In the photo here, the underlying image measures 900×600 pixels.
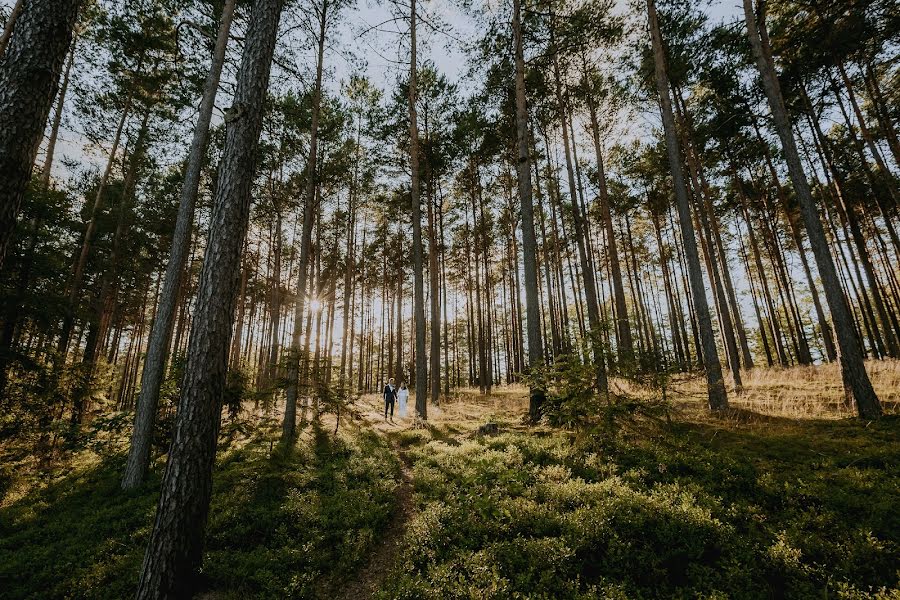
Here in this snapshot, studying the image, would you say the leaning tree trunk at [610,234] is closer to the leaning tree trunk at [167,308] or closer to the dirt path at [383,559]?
the dirt path at [383,559]

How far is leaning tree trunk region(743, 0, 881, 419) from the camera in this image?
6.75 m

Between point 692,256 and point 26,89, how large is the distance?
12110 mm

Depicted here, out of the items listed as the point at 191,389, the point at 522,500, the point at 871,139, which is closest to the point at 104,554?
the point at 191,389

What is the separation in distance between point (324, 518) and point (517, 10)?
14.1 metres

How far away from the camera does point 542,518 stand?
439 centimetres

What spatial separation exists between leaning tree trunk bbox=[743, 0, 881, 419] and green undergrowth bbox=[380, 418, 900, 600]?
2.37 ft

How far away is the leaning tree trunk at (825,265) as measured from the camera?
675cm

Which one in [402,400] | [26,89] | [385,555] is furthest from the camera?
[402,400]

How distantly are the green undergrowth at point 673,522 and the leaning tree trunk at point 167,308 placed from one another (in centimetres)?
644

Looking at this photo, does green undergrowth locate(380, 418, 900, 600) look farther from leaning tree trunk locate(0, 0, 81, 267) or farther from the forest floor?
leaning tree trunk locate(0, 0, 81, 267)

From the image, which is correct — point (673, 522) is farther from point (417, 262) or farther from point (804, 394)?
point (417, 262)

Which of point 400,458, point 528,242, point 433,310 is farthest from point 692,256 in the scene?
point 400,458

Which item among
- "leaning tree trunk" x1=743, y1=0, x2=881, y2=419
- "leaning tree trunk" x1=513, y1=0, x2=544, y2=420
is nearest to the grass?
"leaning tree trunk" x1=743, y1=0, x2=881, y2=419

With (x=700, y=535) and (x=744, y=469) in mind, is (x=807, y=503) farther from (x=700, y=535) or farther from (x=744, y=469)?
(x=700, y=535)
